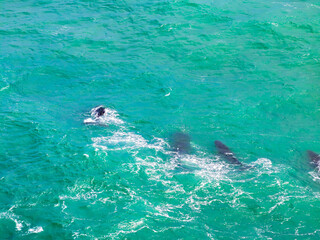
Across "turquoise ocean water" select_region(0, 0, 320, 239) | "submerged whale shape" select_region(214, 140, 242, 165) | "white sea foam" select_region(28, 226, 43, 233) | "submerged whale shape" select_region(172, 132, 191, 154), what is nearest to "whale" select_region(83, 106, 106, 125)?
"turquoise ocean water" select_region(0, 0, 320, 239)

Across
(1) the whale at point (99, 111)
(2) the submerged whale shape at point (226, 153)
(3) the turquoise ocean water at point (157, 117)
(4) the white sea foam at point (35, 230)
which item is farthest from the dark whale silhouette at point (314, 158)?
(4) the white sea foam at point (35, 230)

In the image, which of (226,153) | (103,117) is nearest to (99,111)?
(103,117)

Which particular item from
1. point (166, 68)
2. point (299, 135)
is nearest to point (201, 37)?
point (166, 68)

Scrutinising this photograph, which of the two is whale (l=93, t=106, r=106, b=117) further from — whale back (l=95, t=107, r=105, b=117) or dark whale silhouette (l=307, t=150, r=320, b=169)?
dark whale silhouette (l=307, t=150, r=320, b=169)

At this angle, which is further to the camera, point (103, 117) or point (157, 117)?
point (157, 117)

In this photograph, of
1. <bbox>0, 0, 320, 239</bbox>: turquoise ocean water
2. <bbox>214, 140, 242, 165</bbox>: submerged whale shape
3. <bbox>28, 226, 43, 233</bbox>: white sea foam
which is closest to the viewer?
<bbox>28, 226, 43, 233</bbox>: white sea foam

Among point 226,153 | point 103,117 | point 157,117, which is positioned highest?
point 226,153

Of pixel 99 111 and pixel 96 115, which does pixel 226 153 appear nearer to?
pixel 99 111
